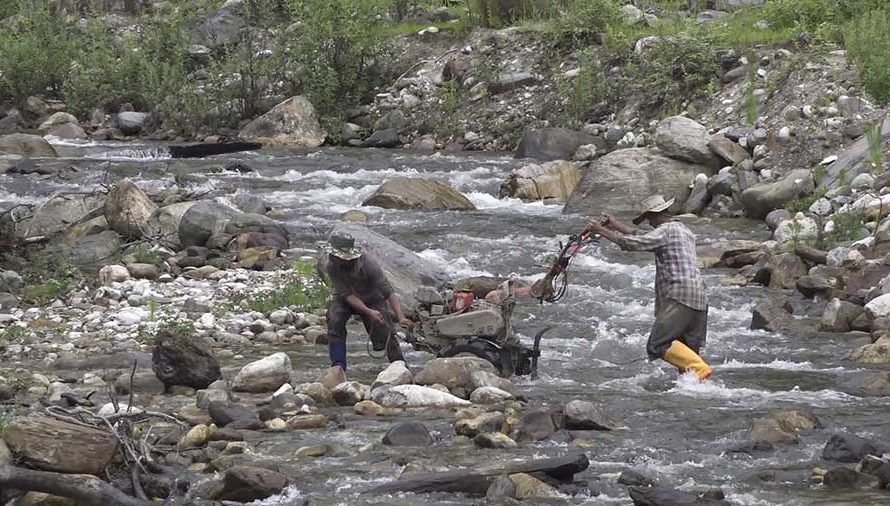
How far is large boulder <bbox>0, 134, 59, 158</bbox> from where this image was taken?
24328 millimetres

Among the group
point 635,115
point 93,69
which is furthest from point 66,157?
point 635,115

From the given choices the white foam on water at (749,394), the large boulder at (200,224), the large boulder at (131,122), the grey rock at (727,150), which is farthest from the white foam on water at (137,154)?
the white foam on water at (749,394)

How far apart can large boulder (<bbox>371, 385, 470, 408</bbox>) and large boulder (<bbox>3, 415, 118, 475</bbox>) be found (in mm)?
2765

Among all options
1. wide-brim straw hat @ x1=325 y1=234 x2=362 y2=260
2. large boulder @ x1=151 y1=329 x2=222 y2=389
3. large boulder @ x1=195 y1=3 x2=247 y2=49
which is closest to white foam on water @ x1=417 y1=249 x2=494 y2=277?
wide-brim straw hat @ x1=325 y1=234 x2=362 y2=260

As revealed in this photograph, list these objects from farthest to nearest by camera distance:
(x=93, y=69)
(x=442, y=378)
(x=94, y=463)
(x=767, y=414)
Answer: (x=93, y=69)
(x=442, y=378)
(x=767, y=414)
(x=94, y=463)

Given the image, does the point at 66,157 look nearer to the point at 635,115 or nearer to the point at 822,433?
the point at 635,115

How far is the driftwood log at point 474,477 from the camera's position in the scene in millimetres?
7863

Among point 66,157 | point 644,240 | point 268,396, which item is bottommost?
point 66,157

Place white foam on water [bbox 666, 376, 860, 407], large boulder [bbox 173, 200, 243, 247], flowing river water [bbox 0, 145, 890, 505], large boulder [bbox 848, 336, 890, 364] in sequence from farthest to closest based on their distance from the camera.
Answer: large boulder [bbox 173, 200, 243, 247], large boulder [bbox 848, 336, 890, 364], white foam on water [bbox 666, 376, 860, 407], flowing river water [bbox 0, 145, 890, 505]

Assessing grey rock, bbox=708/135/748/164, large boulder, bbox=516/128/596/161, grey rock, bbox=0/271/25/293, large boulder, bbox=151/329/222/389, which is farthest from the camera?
large boulder, bbox=516/128/596/161

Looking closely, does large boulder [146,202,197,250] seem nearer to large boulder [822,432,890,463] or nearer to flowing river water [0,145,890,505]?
flowing river water [0,145,890,505]

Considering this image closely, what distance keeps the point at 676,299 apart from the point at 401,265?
14.3 feet

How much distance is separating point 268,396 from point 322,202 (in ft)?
32.8

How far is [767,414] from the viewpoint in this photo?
380 inches
